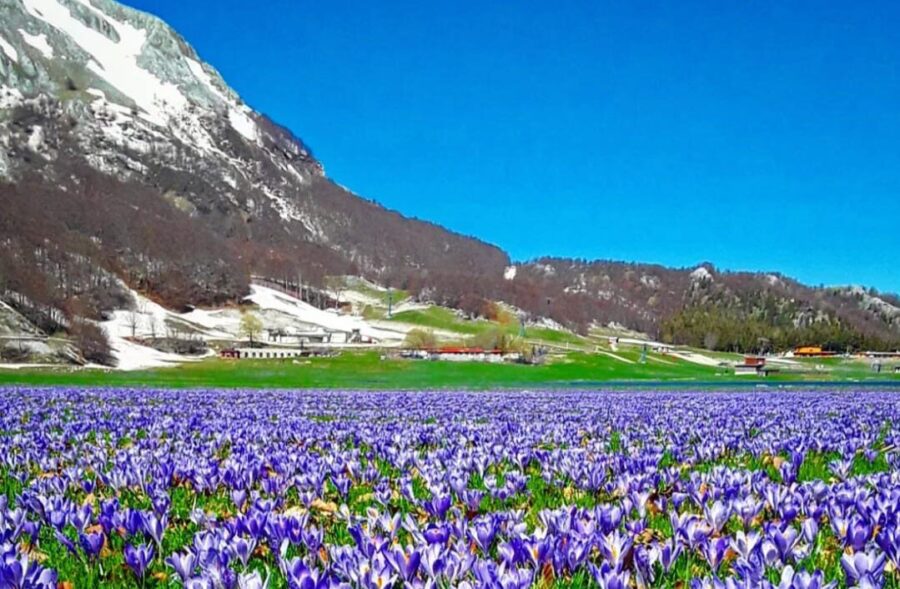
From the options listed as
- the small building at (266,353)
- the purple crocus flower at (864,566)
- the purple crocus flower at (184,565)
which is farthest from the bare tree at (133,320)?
the purple crocus flower at (864,566)

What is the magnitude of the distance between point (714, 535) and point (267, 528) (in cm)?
311

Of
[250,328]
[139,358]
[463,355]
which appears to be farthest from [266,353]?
[250,328]

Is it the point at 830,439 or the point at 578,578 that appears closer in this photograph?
the point at 578,578

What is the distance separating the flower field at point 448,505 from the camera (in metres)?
4.19

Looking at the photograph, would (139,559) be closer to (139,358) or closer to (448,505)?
(448,505)

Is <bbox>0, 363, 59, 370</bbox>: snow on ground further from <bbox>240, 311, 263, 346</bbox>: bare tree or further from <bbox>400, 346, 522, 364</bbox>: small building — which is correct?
<bbox>240, 311, 263, 346</bbox>: bare tree

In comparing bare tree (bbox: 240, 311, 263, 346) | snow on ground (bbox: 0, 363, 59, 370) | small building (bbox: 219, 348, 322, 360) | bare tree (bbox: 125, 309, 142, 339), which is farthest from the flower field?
bare tree (bbox: 240, 311, 263, 346)

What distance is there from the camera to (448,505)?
6191mm

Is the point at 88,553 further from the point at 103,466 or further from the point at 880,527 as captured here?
the point at 880,527

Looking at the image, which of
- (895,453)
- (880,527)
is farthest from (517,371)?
(880,527)

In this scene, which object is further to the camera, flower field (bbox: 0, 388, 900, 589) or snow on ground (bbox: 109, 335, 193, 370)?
snow on ground (bbox: 109, 335, 193, 370)

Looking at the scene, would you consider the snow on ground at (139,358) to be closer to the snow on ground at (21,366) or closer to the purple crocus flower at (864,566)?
the snow on ground at (21,366)

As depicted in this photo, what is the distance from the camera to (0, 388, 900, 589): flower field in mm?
4191

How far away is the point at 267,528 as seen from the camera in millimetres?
5215
